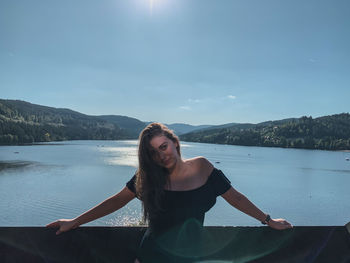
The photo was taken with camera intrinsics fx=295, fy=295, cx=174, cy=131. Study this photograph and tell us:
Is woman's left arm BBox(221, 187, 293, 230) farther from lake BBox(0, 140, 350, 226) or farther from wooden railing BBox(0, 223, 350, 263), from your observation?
lake BBox(0, 140, 350, 226)

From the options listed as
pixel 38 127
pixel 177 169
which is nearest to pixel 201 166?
pixel 177 169

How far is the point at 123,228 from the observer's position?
1.95 m

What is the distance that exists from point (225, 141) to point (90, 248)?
6693 inches

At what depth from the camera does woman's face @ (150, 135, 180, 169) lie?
→ 2018mm

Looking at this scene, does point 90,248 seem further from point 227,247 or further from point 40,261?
point 227,247

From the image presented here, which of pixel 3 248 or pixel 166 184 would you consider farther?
pixel 166 184

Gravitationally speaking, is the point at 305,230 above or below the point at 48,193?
above

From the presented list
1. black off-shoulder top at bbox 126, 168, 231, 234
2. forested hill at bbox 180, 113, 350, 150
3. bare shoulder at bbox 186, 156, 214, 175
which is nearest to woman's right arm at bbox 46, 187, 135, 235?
black off-shoulder top at bbox 126, 168, 231, 234

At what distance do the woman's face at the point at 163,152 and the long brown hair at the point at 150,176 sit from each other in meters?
0.02

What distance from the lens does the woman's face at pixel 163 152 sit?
202cm

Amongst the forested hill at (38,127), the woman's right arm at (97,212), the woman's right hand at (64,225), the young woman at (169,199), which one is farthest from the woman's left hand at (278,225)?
the forested hill at (38,127)

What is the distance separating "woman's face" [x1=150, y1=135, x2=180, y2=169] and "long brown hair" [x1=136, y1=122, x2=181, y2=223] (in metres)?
0.02

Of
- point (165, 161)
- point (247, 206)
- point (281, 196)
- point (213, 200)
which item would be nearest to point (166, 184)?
point (165, 161)

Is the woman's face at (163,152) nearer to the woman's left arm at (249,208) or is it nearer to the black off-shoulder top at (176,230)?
the black off-shoulder top at (176,230)
